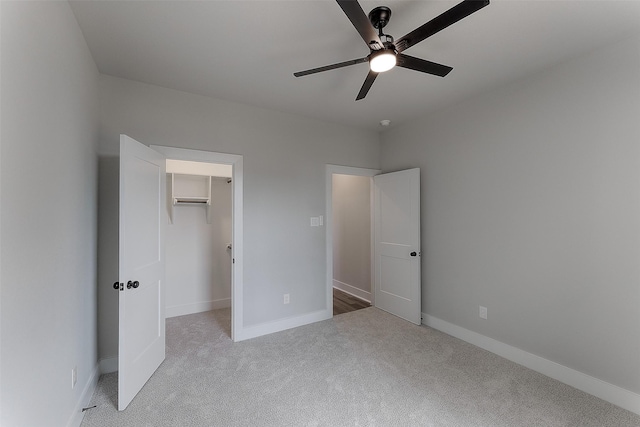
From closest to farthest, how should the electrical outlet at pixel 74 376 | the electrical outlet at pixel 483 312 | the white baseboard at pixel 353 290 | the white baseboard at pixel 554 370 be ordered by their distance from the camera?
the electrical outlet at pixel 74 376 < the white baseboard at pixel 554 370 < the electrical outlet at pixel 483 312 < the white baseboard at pixel 353 290

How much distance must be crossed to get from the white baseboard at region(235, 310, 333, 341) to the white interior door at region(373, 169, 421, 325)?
931 millimetres

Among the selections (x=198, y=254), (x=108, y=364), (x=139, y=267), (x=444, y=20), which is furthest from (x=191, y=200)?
(x=444, y=20)

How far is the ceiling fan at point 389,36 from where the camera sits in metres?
1.28

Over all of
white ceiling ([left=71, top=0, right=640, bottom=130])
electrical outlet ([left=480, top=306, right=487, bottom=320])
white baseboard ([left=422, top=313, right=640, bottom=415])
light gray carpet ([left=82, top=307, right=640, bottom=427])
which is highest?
white ceiling ([left=71, top=0, right=640, bottom=130])

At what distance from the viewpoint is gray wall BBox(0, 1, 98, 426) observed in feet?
3.52

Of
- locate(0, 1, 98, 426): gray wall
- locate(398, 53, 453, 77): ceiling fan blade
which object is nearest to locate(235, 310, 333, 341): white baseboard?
locate(0, 1, 98, 426): gray wall

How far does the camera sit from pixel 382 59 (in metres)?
1.66

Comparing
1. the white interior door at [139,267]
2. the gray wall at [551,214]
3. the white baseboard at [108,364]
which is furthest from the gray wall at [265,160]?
the gray wall at [551,214]

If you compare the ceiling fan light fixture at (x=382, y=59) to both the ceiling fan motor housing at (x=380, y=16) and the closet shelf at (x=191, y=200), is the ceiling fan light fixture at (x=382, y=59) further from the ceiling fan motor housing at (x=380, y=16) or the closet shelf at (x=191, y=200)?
the closet shelf at (x=191, y=200)

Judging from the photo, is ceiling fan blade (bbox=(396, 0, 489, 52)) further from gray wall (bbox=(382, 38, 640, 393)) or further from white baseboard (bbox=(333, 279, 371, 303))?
white baseboard (bbox=(333, 279, 371, 303))

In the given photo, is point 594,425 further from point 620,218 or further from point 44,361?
point 44,361

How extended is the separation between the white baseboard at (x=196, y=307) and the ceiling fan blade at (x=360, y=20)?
150 inches

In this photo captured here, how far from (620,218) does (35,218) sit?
3647 millimetres

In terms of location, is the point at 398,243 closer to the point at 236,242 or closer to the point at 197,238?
the point at 236,242
